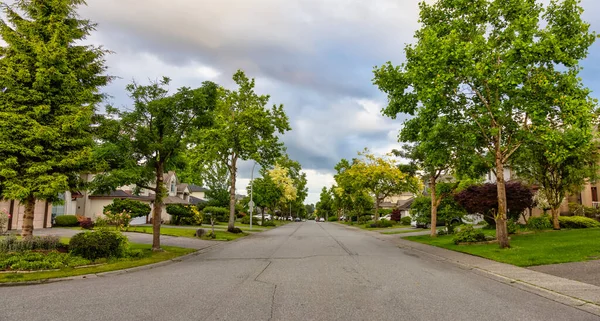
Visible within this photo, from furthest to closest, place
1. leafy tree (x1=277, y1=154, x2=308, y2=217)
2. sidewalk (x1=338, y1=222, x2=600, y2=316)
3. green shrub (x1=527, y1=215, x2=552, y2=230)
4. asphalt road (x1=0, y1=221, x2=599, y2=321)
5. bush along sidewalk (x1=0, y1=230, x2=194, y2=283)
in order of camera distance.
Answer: leafy tree (x1=277, y1=154, x2=308, y2=217) → green shrub (x1=527, y1=215, x2=552, y2=230) → bush along sidewalk (x1=0, y1=230, x2=194, y2=283) → sidewalk (x1=338, y1=222, x2=600, y2=316) → asphalt road (x1=0, y1=221, x2=599, y2=321)

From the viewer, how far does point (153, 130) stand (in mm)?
16406

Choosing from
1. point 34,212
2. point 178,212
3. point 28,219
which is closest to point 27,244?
point 28,219

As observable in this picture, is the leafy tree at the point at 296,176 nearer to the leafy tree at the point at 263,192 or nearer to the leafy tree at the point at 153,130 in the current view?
the leafy tree at the point at 263,192

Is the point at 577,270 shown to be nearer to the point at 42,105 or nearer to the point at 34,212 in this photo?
the point at 42,105

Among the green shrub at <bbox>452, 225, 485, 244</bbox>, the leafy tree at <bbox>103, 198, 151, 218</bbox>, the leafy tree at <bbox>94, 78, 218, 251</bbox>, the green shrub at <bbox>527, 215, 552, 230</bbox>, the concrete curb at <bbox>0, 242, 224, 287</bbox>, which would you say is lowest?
the concrete curb at <bbox>0, 242, 224, 287</bbox>

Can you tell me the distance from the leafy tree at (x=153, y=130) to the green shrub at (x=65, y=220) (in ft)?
67.7

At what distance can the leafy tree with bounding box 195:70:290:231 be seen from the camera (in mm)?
29594

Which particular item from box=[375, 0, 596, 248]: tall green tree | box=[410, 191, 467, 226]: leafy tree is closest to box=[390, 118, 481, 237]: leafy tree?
box=[375, 0, 596, 248]: tall green tree

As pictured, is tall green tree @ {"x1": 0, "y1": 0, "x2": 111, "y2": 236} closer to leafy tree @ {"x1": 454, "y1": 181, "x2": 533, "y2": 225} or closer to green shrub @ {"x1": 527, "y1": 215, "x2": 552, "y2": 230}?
leafy tree @ {"x1": 454, "y1": 181, "x2": 533, "y2": 225}

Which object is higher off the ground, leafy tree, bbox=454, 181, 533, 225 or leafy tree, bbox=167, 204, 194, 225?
leafy tree, bbox=454, 181, 533, 225

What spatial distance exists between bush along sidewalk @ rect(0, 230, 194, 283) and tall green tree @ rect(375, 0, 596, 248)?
13.5 m

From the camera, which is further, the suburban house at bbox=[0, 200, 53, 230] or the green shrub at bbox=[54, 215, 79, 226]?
the green shrub at bbox=[54, 215, 79, 226]

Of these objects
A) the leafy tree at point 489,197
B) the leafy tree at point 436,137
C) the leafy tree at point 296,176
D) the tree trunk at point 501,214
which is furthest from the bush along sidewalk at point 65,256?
the leafy tree at point 296,176

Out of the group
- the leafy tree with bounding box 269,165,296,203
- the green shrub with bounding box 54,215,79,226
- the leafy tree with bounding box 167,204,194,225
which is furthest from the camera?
the leafy tree with bounding box 269,165,296,203
